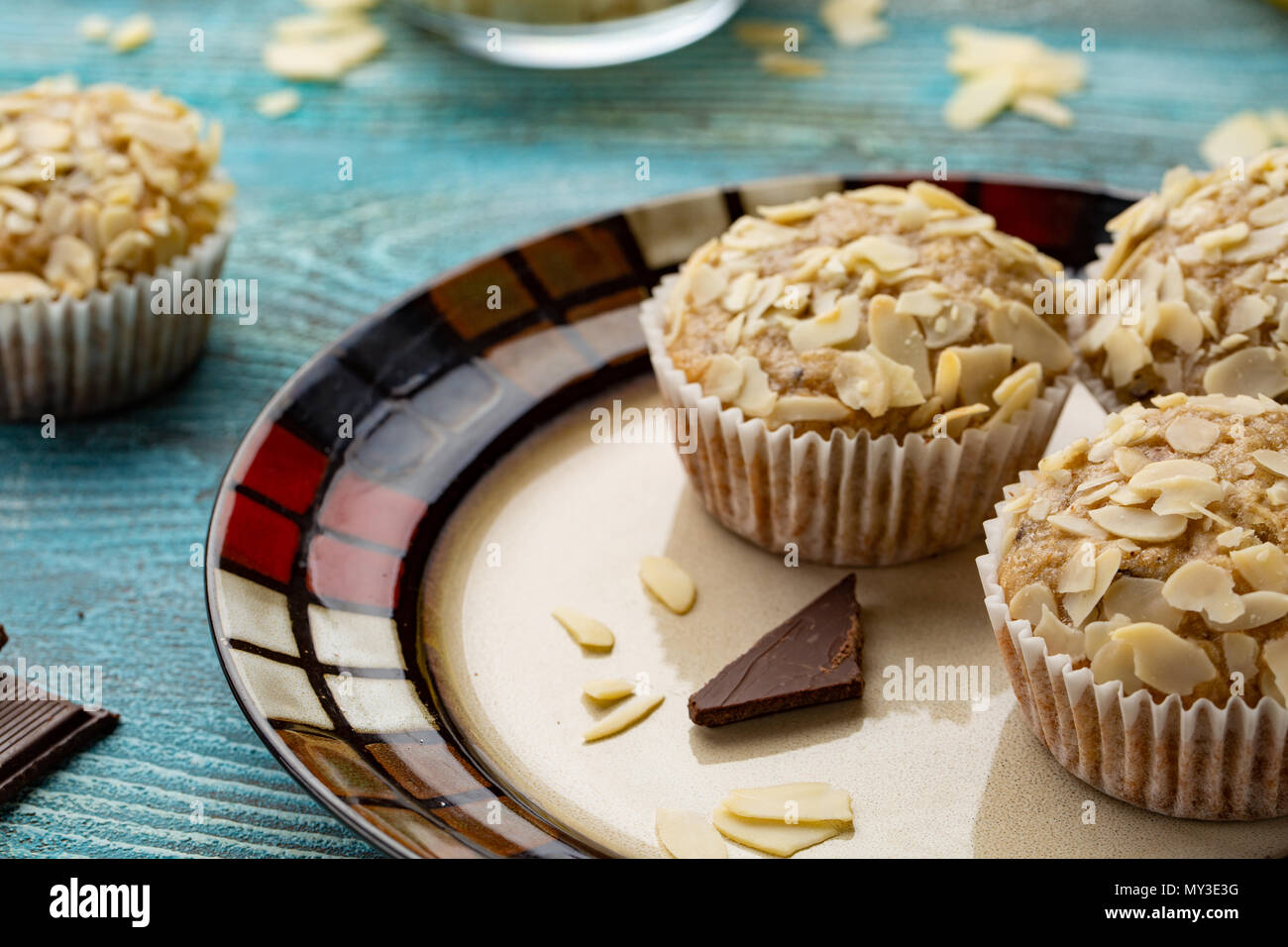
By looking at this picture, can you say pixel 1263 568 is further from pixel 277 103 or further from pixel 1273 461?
pixel 277 103

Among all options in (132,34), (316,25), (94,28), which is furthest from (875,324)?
(94,28)

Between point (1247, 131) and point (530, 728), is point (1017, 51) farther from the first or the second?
point (530, 728)

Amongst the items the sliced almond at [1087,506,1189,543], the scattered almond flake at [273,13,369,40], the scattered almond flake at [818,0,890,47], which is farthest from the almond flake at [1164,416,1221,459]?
the scattered almond flake at [273,13,369,40]

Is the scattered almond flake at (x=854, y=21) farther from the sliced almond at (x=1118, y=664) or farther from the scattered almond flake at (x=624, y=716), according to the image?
the sliced almond at (x=1118, y=664)

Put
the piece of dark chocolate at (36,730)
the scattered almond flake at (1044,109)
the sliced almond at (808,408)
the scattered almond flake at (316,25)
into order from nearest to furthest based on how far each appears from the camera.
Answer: the piece of dark chocolate at (36,730)
the sliced almond at (808,408)
the scattered almond flake at (1044,109)
the scattered almond flake at (316,25)

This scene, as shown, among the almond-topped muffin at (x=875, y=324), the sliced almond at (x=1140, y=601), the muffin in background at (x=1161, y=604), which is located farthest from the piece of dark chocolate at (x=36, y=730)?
the sliced almond at (x=1140, y=601)

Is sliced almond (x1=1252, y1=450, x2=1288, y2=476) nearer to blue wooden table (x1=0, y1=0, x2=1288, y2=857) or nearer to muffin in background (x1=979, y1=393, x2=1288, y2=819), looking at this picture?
muffin in background (x1=979, y1=393, x2=1288, y2=819)
